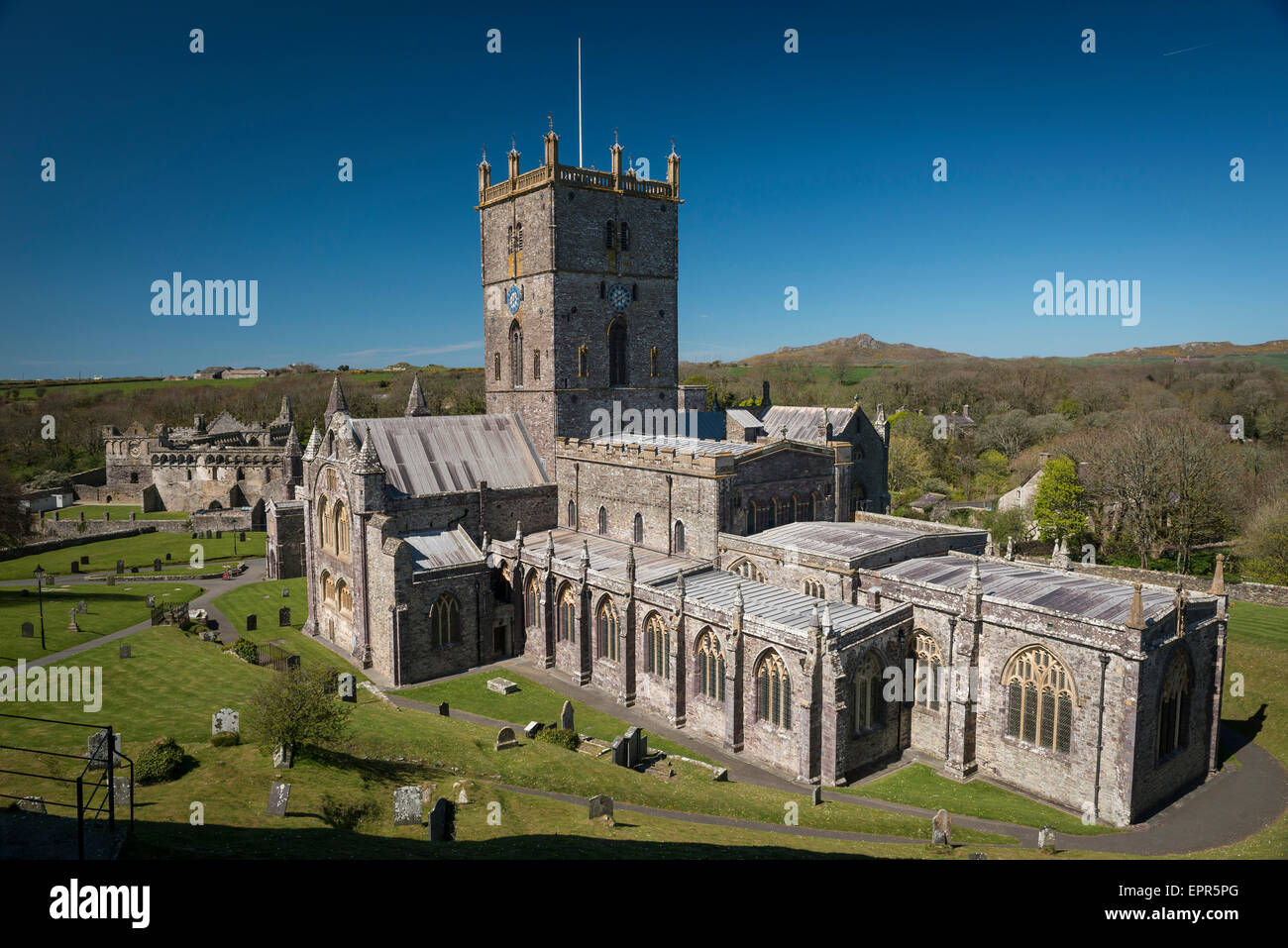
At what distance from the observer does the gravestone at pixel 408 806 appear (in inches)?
804

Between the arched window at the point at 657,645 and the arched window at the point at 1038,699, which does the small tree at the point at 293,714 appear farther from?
the arched window at the point at 1038,699

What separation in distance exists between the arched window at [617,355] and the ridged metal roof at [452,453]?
6.35m

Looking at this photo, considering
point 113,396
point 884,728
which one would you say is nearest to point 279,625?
point 884,728

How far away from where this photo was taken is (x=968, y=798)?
Answer: 991 inches

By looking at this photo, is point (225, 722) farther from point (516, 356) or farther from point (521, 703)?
point (516, 356)

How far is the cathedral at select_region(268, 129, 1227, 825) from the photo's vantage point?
25.5m

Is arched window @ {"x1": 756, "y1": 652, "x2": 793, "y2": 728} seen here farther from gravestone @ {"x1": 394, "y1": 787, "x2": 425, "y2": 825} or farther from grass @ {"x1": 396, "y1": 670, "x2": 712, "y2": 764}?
gravestone @ {"x1": 394, "y1": 787, "x2": 425, "y2": 825}

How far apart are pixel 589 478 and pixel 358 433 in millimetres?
12171

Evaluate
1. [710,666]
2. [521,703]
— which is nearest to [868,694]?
[710,666]

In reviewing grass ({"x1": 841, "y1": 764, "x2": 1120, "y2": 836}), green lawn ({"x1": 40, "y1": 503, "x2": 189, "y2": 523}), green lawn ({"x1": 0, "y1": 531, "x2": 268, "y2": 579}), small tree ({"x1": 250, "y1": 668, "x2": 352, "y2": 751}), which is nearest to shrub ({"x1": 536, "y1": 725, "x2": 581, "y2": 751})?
small tree ({"x1": 250, "y1": 668, "x2": 352, "y2": 751})

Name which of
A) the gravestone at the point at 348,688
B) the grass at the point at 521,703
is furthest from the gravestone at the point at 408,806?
the gravestone at the point at 348,688

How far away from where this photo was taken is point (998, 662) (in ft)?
86.6

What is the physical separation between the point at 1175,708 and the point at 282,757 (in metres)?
28.6
